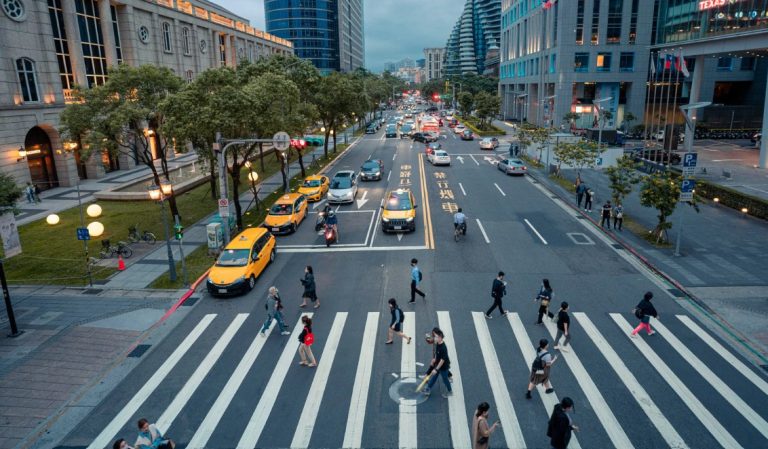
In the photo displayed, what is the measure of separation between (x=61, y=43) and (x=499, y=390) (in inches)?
1776

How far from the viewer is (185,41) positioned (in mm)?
58688

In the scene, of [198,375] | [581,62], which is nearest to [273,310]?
[198,375]

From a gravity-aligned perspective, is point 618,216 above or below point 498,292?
above

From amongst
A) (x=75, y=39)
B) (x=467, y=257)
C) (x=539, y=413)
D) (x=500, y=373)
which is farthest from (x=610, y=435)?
(x=75, y=39)

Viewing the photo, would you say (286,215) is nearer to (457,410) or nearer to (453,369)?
(453,369)

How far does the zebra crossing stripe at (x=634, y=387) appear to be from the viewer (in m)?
10.4

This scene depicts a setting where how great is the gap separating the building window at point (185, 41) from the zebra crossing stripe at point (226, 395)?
2080 inches

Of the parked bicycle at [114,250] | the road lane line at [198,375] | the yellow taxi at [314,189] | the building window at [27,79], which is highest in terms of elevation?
the building window at [27,79]

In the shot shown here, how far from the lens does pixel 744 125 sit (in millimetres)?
74250

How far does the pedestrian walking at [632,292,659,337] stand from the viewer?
47.1 ft

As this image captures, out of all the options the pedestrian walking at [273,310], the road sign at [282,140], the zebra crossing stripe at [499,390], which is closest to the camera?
the zebra crossing stripe at [499,390]

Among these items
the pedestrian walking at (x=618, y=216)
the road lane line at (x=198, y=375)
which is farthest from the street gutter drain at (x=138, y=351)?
the pedestrian walking at (x=618, y=216)

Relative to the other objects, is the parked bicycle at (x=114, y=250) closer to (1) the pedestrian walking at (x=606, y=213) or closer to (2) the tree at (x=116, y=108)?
(2) the tree at (x=116, y=108)

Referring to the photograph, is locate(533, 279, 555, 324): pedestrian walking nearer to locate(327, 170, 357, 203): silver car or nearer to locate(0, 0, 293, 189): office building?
locate(327, 170, 357, 203): silver car
